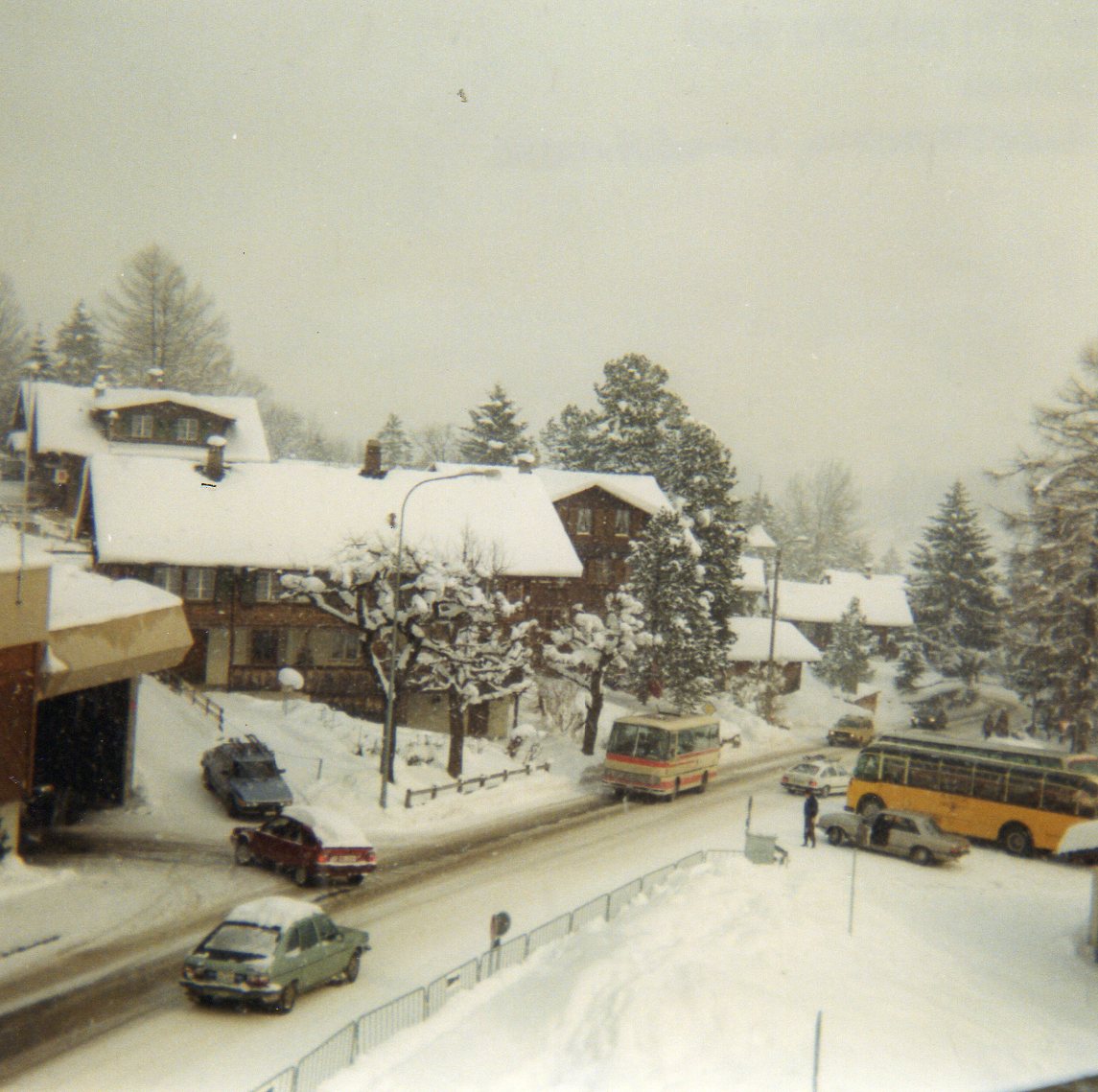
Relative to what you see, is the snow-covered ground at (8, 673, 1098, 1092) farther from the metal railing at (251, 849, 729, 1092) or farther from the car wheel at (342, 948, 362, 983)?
the car wheel at (342, 948, 362, 983)

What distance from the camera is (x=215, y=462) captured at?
4072 centimetres

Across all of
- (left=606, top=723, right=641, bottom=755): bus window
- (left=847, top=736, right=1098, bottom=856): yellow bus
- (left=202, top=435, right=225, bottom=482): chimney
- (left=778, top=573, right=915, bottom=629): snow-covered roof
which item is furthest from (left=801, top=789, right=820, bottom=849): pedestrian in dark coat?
(left=778, top=573, right=915, bottom=629): snow-covered roof

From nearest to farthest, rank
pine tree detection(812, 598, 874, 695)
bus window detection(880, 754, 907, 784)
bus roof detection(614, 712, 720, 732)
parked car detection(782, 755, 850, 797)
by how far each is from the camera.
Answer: bus window detection(880, 754, 907, 784) → bus roof detection(614, 712, 720, 732) → parked car detection(782, 755, 850, 797) → pine tree detection(812, 598, 874, 695)

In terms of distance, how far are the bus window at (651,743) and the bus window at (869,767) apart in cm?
Answer: 578

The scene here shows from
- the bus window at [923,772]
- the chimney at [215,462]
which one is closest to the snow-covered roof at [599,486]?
the chimney at [215,462]

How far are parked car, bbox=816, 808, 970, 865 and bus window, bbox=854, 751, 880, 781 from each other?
343cm

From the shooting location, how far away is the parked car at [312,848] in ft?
67.3

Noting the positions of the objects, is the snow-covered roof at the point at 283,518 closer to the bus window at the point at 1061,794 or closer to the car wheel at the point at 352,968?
the bus window at the point at 1061,794

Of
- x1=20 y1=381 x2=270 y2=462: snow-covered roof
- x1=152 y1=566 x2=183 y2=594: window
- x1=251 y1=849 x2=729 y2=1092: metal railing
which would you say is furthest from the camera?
x1=20 y1=381 x2=270 y2=462: snow-covered roof

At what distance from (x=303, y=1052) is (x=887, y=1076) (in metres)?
7.26

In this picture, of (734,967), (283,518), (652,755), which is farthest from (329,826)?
(283,518)

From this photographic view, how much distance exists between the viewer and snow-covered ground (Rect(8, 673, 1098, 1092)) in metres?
11.0

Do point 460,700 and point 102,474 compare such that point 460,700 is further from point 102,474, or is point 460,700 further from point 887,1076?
point 887,1076

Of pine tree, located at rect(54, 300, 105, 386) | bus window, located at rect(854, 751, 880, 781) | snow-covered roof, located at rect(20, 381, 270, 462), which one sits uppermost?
pine tree, located at rect(54, 300, 105, 386)
